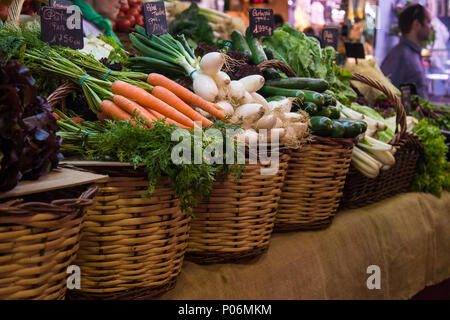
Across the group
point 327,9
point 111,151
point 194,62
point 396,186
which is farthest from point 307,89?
point 327,9

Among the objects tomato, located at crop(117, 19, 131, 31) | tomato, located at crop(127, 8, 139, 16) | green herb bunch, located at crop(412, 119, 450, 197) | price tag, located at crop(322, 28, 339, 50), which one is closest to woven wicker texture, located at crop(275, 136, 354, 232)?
green herb bunch, located at crop(412, 119, 450, 197)

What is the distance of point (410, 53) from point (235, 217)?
4.63 metres

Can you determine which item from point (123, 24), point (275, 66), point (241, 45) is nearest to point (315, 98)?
point (275, 66)

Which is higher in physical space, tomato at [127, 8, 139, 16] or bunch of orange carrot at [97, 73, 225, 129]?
tomato at [127, 8, 139, 16]

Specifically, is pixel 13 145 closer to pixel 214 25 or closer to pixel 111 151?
pixel 111 151

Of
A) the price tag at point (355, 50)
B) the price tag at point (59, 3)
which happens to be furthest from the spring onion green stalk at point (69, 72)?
the price tag at point (355, 50)

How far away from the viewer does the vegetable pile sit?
2.77 ft

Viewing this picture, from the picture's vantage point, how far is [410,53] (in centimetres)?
530

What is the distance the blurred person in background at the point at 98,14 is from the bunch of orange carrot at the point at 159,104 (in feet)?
6.27

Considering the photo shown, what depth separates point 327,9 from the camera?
8.96 meters

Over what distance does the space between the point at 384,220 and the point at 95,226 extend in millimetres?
1643

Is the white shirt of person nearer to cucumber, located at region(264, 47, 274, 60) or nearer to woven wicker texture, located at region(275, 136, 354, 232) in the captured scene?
cucumber, located at region(264, 47, 274, 60)

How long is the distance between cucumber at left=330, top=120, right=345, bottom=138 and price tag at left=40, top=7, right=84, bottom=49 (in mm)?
1028

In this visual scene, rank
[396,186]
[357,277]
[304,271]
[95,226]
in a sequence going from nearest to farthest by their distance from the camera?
[95,226] < [304,271] < [357,277] < [396,186]
